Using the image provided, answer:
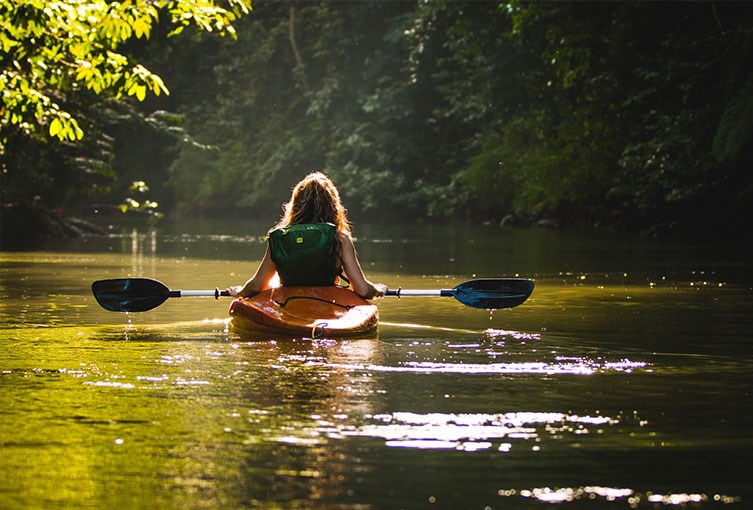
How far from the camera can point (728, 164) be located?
1035 inches

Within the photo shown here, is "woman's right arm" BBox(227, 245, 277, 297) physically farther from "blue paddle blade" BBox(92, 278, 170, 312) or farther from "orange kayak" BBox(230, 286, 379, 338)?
"blue paddle blade" BBox(92, 278, 170, 312)

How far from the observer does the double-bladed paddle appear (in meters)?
11.3

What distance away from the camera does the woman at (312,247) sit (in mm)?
10633

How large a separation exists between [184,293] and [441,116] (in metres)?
36.8

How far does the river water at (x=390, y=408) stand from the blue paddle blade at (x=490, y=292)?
207mm

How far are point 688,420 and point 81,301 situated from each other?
8.06 m

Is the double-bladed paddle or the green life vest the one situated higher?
the green life vest

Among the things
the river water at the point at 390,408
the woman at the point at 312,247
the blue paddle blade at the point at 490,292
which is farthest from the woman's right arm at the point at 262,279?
the blue paddle blade at the point at 490,292

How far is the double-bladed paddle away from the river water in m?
0.19

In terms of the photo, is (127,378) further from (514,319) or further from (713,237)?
(713,237)

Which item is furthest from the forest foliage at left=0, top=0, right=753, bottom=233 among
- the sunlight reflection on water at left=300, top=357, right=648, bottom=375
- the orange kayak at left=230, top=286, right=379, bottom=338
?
the sunlight reflection on water at left=300, top=357, right=648, bottom=375

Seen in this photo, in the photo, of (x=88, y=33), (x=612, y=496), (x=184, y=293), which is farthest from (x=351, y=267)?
(x=612, y=496)

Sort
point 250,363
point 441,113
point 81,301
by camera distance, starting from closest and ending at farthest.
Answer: point 250,363
point 81,301
point 441,113

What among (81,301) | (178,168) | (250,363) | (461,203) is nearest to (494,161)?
(461,203)
